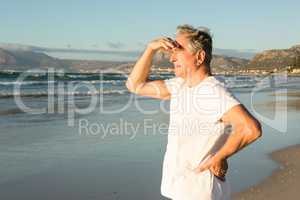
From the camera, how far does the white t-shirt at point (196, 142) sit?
2.71m

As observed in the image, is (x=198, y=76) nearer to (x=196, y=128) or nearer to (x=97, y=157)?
(x=196, y=128)

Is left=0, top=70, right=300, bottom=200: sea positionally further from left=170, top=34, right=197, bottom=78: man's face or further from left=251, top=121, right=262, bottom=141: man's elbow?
left=251, top=121, right=262, bottom=141: man's elbow

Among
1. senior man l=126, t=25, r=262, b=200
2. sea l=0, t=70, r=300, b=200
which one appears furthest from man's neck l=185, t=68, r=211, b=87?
sea l=0, t=70, r=300, b=200

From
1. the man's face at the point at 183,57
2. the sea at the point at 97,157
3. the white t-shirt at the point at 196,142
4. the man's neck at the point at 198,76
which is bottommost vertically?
the sea at the point at 97,157

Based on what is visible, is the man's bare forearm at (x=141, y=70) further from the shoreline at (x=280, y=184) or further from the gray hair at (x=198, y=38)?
the shoreline at (x=280, y=184)

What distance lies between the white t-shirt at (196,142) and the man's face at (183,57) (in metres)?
0.10

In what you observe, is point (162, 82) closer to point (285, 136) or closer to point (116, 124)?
point (285, 136)

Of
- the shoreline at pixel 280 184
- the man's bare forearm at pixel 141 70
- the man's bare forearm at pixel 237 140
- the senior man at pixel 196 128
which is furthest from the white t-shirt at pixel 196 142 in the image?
the shoreline at pixel 280 184

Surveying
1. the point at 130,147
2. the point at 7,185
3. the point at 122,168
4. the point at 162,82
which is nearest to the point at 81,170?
the point at 122,168

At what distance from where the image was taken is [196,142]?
109 inches

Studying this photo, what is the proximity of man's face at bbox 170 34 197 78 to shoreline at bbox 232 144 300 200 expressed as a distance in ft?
15.7

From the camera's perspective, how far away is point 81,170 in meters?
8.70

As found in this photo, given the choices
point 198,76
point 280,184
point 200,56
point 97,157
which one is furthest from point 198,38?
point 97,157

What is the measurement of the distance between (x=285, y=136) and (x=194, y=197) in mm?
11555
